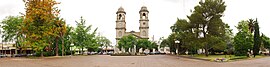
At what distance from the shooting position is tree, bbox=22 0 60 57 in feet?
143

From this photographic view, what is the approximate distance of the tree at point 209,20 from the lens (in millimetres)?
51094

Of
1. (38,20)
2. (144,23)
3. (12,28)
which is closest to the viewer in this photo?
(38,20)

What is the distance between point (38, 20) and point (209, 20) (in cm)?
2642

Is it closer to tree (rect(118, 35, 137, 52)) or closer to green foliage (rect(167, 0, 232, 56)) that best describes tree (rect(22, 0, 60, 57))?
green foliage (rect(167, 0, 232, 56))

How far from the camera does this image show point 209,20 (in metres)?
52.5

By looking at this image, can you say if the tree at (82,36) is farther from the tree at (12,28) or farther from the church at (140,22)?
the church at (140,22)

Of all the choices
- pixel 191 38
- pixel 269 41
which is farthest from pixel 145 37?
pixel 191 38

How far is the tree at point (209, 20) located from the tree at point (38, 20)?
864 inches

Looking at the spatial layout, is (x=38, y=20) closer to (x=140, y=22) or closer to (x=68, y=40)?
(x=68, y=40)

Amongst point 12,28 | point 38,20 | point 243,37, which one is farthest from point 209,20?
point 12,28

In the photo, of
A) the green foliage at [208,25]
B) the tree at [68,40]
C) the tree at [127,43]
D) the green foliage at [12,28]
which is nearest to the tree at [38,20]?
the green foliage at [12,28]

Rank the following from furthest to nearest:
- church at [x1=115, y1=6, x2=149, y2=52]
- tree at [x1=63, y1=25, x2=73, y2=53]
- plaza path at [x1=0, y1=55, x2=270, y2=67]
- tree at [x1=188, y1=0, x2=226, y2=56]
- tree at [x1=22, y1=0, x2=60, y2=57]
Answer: church at [x1=115, y1=6, x2=149, y2=52], tree at [x1=63, y1=25, x2=73, y2=53], tree at [x1=188, y1=0, x2=226, y2=56], tree at [x1=22, y1=0, x2=60, y2=57], plaza path at [x1=0, y1=55, x2=270, y2=67]

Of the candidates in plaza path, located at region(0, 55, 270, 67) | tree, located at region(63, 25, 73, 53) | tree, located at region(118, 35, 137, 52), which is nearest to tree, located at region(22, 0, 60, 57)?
plaza path, located at region(0, 55, 270, 67)

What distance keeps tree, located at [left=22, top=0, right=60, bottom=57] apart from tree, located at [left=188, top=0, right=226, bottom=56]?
21941 millimetres
